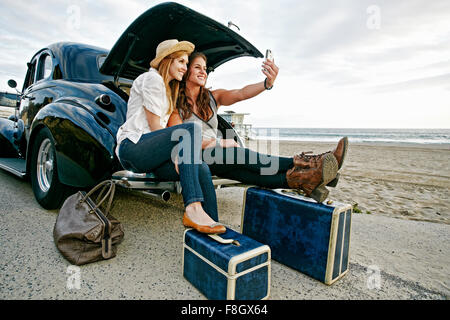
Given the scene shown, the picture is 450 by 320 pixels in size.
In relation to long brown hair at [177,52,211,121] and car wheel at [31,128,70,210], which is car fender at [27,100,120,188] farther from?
long brown hair at [177,52,211,121]

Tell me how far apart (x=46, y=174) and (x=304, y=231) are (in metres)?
2.91

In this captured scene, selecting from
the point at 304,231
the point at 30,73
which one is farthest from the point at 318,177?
the point at 30,73

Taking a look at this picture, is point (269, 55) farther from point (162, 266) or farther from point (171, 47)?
point (162, 266)

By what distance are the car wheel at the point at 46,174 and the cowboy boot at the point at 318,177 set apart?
92.9 inches

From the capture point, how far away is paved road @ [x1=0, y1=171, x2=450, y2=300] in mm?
1545

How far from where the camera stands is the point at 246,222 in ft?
7.27

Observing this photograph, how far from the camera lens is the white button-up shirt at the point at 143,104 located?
203 cm

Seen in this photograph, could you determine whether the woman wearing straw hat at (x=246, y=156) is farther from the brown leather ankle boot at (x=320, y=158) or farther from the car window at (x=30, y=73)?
the car window at (x=30, y=73)

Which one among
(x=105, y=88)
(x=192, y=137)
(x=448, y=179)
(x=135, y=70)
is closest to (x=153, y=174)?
(x=192, y=137)

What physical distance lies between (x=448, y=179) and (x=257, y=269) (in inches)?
316

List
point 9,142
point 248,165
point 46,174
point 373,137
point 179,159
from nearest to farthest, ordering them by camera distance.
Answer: point 179,159
point 248,165
point 46,174
point 9,142
point 373,137

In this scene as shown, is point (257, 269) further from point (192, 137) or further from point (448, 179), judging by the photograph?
point (448, 179)

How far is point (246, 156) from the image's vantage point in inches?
88.0

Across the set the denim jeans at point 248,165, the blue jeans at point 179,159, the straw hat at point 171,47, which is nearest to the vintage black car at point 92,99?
the blue jeans at point 179,159
